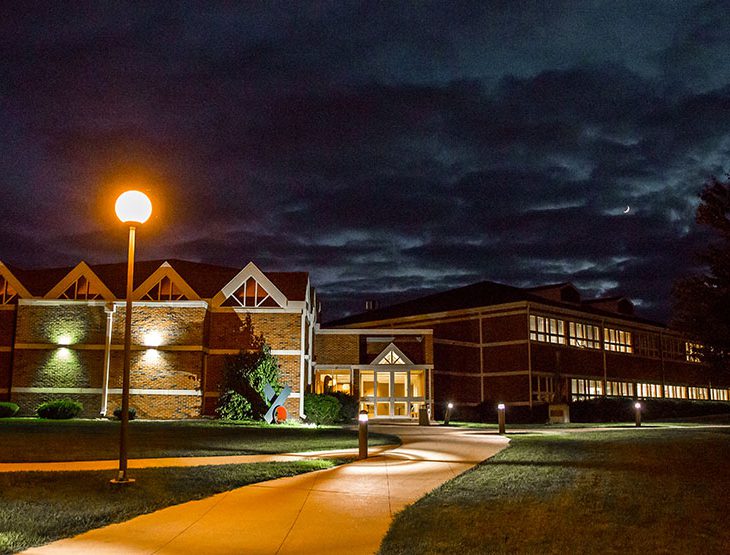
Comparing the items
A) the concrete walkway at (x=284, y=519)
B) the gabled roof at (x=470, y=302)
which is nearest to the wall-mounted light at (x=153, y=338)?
the gabled roof at (x=470, y=302)

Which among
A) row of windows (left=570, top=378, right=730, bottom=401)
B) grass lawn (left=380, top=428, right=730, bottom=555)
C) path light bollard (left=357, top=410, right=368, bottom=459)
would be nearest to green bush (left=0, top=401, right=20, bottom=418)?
path light bollard (left=357, top=410, right=368, bottom=459)

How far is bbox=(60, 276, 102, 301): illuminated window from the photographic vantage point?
34.6m

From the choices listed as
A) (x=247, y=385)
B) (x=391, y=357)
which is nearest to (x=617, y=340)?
(x=391, y=357)

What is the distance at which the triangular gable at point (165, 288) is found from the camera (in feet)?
112

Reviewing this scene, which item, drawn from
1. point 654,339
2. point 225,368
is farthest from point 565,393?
point 225,368

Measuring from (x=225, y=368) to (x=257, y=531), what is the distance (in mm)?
24668

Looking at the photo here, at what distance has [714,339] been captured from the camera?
2027cm

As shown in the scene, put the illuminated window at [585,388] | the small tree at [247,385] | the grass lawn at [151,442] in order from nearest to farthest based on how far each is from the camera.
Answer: the grass lawn at [151,442] < the small tree at [247,385] < the illuminated window at [585,388]

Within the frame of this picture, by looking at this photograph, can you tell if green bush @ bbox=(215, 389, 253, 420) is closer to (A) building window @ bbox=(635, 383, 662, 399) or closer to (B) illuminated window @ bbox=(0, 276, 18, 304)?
(B) illuminated window @ bbox=(0, 276, 18, 304)

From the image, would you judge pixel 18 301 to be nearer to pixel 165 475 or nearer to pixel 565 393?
pixel 165 475

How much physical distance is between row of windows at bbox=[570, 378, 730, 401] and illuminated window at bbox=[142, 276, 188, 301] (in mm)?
26691

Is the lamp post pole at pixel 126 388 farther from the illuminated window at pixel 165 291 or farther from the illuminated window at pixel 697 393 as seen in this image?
the illuminated window at pixel 697 393

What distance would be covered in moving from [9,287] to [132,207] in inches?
1085

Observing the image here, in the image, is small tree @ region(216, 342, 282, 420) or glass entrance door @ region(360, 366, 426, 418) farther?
glass entrance door @ region(360, 366, 426, 418)
